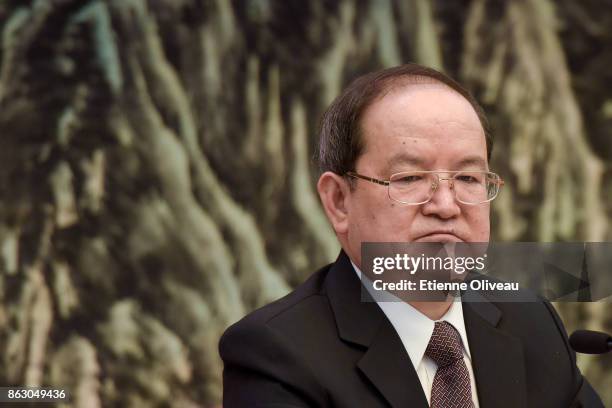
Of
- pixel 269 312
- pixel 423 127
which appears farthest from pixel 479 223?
pixel 269 312

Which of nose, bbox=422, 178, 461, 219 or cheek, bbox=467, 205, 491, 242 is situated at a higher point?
nose, bbox=422, 178, 461, 219

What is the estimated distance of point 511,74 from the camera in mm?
3494

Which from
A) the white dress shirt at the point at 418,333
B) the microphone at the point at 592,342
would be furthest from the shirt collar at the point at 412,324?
the microphone at the point at 592,342

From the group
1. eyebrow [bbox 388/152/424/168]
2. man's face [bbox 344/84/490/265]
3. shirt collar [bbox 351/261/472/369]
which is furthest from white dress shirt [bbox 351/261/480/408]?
eyebrow [bbox 388/152/424/168]

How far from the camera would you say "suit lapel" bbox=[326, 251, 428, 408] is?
1632 millimetres

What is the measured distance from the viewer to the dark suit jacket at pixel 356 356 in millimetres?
1625

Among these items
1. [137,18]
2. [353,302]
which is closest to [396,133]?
[353,302]

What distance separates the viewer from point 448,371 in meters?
1.69

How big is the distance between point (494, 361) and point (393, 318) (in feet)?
0.71

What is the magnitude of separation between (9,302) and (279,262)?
3.28ft

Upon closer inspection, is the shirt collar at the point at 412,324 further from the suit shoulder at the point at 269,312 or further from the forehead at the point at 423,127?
the forehead at the point at 423,127

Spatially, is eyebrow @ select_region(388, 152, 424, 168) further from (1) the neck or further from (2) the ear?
(1) the neck

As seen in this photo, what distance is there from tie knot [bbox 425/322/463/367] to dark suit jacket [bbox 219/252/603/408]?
0.05 metres

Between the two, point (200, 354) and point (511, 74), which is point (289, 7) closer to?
point (511, 74)
